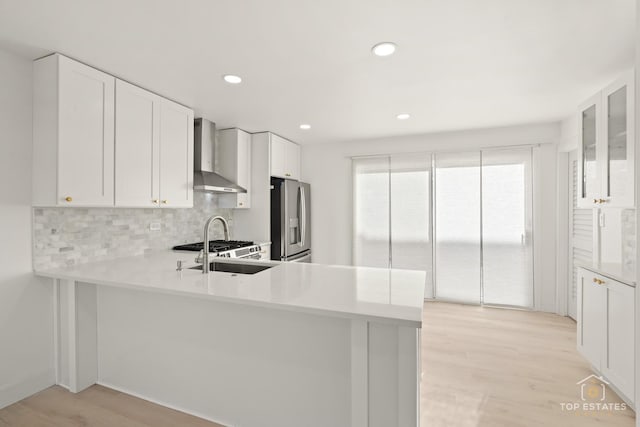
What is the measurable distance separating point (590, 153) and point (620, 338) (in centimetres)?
144

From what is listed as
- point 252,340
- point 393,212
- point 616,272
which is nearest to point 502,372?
point 616,272

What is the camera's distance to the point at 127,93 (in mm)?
2492

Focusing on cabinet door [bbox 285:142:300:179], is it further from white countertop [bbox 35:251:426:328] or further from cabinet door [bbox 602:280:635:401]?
cabinet door [bbox 602:280:635:401]

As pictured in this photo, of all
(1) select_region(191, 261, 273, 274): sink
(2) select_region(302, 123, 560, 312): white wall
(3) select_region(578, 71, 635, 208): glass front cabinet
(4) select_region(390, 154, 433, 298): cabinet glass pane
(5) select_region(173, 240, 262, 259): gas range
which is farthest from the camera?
(4) select_region(390, 154, 433, 298): cabinet glass pane

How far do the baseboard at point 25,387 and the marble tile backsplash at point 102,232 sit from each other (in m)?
0.76

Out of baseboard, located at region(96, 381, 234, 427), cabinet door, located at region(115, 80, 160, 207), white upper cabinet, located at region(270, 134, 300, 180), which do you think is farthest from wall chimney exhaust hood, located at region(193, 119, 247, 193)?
baseboard, located at region(96, 381, 234, 427)

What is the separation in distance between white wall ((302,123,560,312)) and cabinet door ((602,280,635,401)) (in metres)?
1.93

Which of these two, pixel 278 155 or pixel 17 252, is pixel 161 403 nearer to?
pixel 17 252

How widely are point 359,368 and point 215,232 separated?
311cm

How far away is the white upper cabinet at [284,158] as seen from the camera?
426cm

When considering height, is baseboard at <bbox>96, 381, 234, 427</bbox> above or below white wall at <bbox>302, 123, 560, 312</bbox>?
below

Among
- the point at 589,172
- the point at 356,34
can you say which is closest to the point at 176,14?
the point at 356,34

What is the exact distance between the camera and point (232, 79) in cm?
250

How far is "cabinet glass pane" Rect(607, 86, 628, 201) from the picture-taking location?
2156 millimetres
